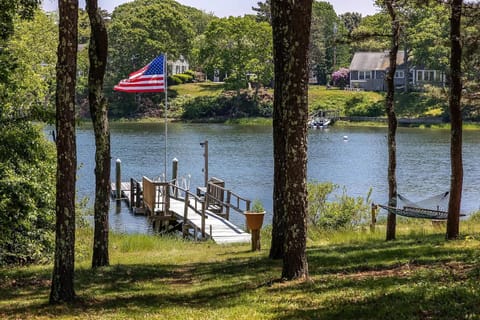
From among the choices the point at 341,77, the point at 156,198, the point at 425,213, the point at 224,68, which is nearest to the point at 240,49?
the point at 224,68

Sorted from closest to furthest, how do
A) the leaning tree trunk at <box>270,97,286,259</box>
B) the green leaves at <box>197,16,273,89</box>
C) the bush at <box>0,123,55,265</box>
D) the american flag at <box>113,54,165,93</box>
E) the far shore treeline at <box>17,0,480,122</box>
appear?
the leaning tree trunk at <box>270,97,286,259</box>
the bush at <box>0,123,55,265</box>
the american flag at <box>113,54,165,93</box>
the far shore treeline at <box>17,0,480,122</box>
the green leaves at <box>197,16,273,89</box>

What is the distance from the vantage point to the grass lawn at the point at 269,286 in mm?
7723

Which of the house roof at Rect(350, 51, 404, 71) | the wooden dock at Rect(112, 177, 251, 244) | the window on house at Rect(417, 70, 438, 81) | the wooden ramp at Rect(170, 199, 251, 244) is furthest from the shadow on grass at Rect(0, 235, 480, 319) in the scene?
the house roof at Rect(350, 51, 404, 71)

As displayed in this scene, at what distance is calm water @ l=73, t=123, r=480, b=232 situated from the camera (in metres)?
35.6

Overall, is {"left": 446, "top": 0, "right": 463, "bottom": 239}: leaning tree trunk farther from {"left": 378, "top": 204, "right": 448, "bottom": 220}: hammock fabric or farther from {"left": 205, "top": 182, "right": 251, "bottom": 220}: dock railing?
{"left": 205, "top": 182, "right": 251, "bottom": 220}: dock railing

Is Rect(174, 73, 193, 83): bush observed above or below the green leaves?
below

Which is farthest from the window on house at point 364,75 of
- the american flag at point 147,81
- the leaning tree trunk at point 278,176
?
the leaning tree trunk at point 278,176

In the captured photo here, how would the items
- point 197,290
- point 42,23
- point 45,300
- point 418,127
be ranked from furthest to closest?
point 418,127, point 42,23, point 197,290, point 45,300

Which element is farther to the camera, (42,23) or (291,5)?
(42,23)

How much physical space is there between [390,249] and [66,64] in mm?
7633

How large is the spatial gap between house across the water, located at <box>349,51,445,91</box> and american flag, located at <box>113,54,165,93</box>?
7465 cm

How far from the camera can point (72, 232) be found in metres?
8.85

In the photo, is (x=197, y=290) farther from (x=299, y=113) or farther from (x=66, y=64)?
(x=66, y=64)

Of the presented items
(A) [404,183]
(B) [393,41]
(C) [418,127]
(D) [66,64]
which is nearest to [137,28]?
(C) [418,127]
